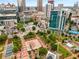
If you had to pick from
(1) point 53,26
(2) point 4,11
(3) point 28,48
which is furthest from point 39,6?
(3) point 28,48

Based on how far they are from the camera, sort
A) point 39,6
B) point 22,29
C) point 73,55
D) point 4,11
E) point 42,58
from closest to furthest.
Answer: point 42,58, point 73,55, point 22,29, point 4,11, point 39,6

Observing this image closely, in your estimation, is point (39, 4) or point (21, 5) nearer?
point (21, 5)

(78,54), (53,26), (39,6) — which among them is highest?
(39,6)

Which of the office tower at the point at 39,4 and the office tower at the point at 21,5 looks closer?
the office tower at the point at 21,5

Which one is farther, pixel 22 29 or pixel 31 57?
pixel 22 29

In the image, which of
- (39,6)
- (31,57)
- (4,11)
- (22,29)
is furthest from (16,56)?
(39,6)

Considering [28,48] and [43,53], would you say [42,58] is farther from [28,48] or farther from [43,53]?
[28,48]

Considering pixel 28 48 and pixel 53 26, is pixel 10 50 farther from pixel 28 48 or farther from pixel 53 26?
pixel 53 26

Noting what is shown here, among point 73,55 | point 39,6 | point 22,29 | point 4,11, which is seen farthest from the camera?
point 39,6

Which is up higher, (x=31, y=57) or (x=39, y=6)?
(x=39, y=6)

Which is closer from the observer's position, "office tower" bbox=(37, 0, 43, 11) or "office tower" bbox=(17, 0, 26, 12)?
"office tower" bbox=(17, 0, 26, 12)
